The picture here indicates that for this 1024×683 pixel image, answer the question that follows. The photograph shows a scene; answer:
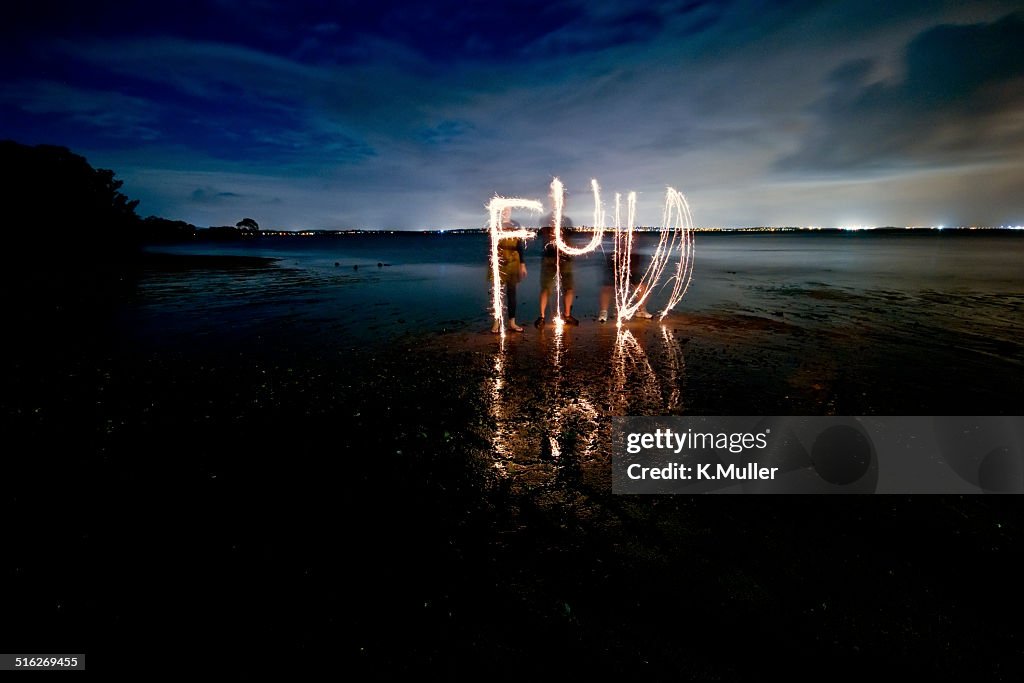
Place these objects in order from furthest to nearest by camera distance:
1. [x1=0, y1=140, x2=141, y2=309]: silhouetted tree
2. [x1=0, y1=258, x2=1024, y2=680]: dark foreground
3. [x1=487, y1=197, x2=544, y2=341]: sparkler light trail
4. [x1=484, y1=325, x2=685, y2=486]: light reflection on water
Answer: [x1=0, y1=140, x2=141, y2=309]: silhouetted tree < [x1=487, y1=197, x2=544, y2=341]: sparkler light trail < [x1=484, y1=325, x2=685, y2=486]: light reflection on water < [x1=0, y1=258, x2=1024, y2=680]: dark foreground

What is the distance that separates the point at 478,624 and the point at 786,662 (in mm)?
1838

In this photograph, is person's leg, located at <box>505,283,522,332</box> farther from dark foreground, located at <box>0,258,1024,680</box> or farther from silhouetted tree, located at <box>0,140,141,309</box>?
silhouetted tree, located at <box>0,140,141,309</box>

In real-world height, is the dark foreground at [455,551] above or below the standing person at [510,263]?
below

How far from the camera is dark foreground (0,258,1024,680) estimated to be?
8.46ft

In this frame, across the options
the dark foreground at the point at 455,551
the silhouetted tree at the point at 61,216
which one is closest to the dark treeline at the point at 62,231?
the silhouetted tree at the point at 61,216

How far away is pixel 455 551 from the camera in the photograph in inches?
132

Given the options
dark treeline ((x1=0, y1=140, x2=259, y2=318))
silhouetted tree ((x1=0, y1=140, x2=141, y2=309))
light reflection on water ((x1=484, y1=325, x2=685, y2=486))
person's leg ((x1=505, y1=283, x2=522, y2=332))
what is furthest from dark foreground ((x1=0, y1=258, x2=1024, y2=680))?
silhouetted tree ((x1=0, y1=140, x2=141, y2=309))

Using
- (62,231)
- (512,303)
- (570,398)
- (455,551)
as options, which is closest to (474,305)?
(512,303)

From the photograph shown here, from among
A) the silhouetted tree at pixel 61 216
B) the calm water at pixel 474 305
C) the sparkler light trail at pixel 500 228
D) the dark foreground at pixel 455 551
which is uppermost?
the silhouetted tree at pixel 61 216

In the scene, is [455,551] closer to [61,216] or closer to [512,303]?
[512,303]

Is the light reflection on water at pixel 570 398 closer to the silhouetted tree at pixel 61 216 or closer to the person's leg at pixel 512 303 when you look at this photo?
the person's leg at pixel 512 303

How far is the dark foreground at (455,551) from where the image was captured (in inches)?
102

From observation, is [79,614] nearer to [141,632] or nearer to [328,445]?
[141,632]

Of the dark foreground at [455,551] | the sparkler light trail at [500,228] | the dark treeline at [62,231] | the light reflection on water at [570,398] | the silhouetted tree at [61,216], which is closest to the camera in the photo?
the dark foreground at [455,551]
